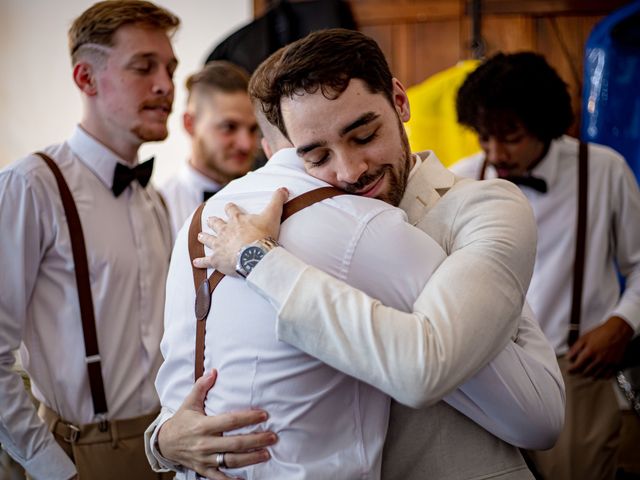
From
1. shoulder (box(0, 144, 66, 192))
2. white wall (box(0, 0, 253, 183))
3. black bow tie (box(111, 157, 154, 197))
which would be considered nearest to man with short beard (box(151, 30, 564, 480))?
shoulder (box(0, 144, 66, 192))

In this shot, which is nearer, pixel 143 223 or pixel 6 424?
pixel 6 424

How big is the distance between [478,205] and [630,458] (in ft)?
8.84

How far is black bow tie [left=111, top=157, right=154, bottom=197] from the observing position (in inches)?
93.8

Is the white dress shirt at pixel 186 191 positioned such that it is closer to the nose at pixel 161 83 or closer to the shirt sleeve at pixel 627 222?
the nose at pixel 161 83

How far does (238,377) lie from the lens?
127 centimetres

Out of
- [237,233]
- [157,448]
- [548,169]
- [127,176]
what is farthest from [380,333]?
[548,169]

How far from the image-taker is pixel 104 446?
2180 millimetres

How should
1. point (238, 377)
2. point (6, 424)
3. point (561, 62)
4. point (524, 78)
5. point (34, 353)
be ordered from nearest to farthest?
point (238, 377)
point (6, 424)
point (34, 353)
point (524, 78)
point (561, 62)

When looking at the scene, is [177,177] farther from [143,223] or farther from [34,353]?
[34,353]

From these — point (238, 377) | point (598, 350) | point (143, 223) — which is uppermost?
point (238, 377)

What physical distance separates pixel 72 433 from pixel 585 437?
1663 millimetres

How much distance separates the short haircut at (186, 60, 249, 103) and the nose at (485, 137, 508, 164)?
52.9 inches

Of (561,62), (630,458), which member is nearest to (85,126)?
(561,62)

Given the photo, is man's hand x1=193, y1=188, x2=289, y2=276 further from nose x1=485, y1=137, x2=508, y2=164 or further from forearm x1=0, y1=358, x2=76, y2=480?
nose x1=485, y1=137, x2=508, y2=164
